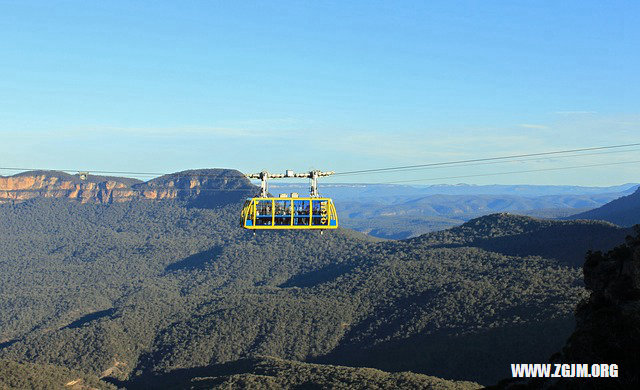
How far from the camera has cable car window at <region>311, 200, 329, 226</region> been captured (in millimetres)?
73500

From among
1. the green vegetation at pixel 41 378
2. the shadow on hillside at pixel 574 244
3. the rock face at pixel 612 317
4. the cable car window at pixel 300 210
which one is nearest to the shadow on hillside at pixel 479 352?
the shadow on hillside at pixel 574 244

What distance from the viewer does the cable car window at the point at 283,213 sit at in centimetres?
7362

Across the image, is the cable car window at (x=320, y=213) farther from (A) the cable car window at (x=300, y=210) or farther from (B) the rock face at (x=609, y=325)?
(B) the rock face at (x=609, y=325)

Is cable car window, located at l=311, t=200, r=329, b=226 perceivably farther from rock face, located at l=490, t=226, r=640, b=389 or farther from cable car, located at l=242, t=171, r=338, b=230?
rock face, located at l=490, t=226, r=640, b=389

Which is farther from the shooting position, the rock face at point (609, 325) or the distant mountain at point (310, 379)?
the distant mountain at point (310, 379)

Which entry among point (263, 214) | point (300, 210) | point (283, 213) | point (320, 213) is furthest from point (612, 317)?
point (263, 214)

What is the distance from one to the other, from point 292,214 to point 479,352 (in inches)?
2689

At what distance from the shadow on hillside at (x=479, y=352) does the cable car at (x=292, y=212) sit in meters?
56.5

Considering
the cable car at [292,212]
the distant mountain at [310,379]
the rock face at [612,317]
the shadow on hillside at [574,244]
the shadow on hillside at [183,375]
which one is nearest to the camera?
the rock face at [612,317]

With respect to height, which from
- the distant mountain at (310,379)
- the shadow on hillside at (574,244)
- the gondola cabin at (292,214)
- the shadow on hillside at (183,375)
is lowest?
the shadow on hillside at (183,375)

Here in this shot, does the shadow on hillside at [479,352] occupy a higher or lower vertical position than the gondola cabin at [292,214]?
lower

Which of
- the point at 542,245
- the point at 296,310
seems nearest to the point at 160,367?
the point at 296,310

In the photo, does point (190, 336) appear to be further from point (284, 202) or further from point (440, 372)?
point (284, 202)

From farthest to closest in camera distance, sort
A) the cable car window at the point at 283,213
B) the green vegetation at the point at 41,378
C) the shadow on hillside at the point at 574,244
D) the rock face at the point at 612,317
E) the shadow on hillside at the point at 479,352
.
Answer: the shadow on hillside at the point at 574,244, the green vegetation at the point at 41,378, the shadow on hillside at the point at 479,352, the cable car window at the point at 283,213, the rock face at the point at 612,317
